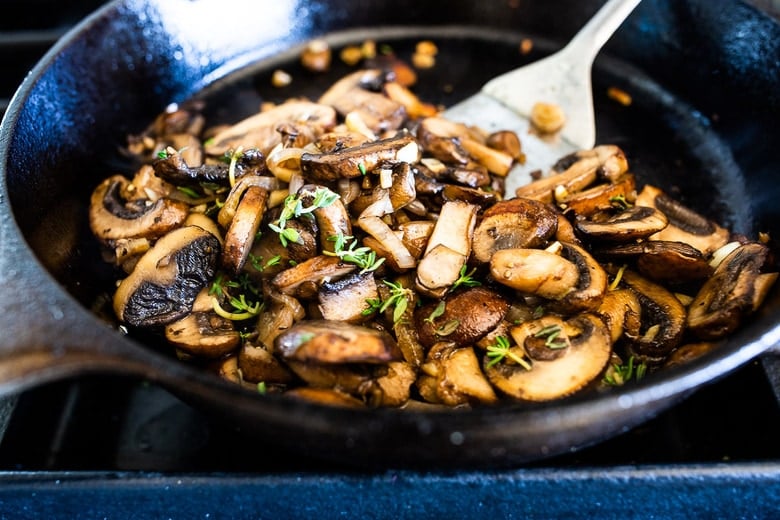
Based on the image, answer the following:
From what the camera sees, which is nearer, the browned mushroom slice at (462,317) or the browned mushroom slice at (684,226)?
the browned mushroom slice at (462,317)

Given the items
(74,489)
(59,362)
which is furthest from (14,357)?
(74,489)

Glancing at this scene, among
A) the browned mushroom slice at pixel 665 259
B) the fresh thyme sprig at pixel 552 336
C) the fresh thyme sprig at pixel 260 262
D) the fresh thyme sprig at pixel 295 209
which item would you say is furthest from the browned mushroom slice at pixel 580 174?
the fresh thyme sprig at pixel 260 262

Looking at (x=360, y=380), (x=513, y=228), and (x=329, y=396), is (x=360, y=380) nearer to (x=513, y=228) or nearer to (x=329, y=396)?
(x=329, y=396)

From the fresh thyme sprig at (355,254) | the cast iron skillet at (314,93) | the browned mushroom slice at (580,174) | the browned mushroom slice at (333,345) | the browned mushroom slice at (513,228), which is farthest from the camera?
the browned mushroom slice at (580,174)

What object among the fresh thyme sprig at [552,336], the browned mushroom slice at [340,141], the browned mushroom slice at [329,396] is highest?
the browned mushroom slice at [340,141]

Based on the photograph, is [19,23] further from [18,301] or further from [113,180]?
[18,301]

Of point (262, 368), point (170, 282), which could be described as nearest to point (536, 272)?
point (262, 368)

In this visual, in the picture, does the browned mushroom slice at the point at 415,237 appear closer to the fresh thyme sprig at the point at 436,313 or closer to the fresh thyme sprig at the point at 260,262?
the fresh thyme sprig at the point at 436,313
